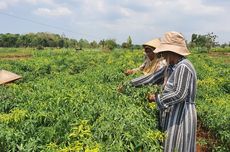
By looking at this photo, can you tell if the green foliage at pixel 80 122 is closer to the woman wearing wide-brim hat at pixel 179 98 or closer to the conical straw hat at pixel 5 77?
the woman wearing wide-brim hat at pixel 179 98

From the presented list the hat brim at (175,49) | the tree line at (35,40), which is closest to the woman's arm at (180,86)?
the hat brim at (175,49)

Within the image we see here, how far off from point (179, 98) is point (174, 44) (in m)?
0.55

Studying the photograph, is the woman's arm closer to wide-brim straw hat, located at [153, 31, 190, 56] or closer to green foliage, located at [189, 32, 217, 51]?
wide-brim straw hat, located at [153, 31, 190, 56]

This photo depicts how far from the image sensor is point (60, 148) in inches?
133

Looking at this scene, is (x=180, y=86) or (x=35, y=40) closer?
(x=180, y=86)

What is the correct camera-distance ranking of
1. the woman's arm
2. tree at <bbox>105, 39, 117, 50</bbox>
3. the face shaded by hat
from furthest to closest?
1. tree at <bbox>105, 39, 117, 50</bbox>
2. the face shaded by hat
3. the woman's arm

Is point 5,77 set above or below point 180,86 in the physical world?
below

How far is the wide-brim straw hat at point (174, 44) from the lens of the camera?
415cm

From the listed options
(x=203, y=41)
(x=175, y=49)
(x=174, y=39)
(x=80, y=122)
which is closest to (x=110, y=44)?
(x=203, y=41)

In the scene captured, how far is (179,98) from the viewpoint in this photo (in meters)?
4.07

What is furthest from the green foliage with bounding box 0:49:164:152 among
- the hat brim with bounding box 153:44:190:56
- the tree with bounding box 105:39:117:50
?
the tree with bounding box 105:39:117:50

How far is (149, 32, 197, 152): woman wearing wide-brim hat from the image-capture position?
4.08m

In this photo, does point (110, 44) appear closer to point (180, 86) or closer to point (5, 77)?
point (5, 77)

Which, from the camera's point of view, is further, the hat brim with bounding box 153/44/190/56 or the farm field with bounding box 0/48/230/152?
the hat brim with bounding box 153/44/190/56
